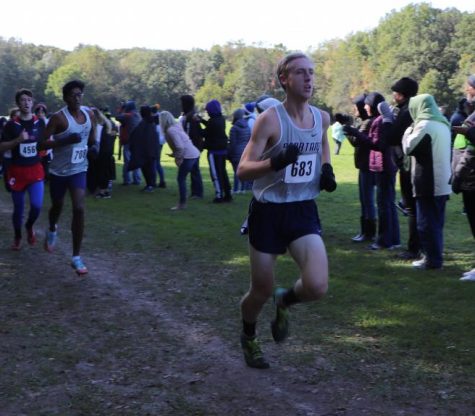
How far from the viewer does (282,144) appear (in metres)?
4.57

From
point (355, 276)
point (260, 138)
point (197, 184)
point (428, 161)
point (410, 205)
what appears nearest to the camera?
point (260, 138)

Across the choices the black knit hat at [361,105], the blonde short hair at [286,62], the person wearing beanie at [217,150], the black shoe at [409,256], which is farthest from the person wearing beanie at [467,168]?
the person wearing beanie at [217,150]

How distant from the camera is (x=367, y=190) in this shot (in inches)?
367

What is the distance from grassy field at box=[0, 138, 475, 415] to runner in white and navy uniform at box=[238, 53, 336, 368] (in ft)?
2.63

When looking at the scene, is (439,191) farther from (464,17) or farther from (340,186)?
(464,17)

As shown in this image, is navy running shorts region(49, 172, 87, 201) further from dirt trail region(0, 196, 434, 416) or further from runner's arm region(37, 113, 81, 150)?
dirt trail region(0, 196, 434, 416)

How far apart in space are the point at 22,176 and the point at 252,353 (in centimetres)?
515

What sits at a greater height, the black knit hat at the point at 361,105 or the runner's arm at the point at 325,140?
the black knit hat at the point at 361,105

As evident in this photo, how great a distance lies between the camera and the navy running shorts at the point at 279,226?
4578mm

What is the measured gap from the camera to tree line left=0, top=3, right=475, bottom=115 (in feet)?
305

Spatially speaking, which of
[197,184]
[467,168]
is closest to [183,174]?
[197,184]

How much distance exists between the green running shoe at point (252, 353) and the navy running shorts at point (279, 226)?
82 cm

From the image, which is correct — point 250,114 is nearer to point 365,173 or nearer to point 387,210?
point 365,173

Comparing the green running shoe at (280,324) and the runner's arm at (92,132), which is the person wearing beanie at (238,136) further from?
the green running shoe at (280,324)
